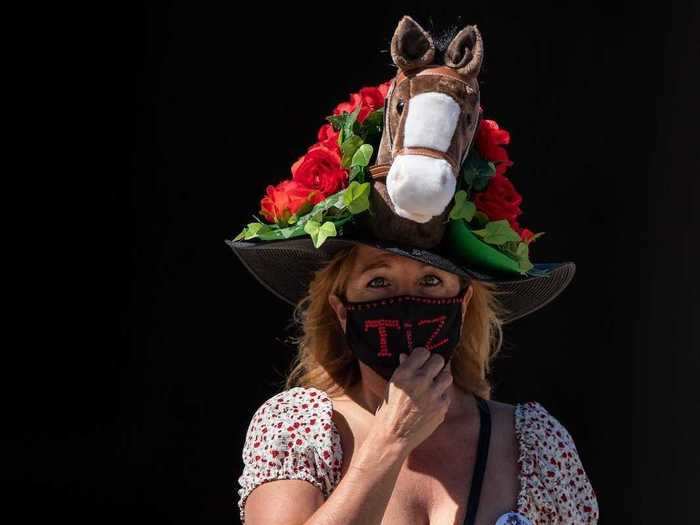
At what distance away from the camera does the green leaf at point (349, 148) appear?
9.41 ft

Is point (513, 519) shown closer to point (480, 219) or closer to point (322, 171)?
point (480, 219)

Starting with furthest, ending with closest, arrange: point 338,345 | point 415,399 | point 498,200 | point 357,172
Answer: point 338,345, point 498,200, point 357,172, point 415,399

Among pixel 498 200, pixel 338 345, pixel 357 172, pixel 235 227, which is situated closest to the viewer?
pixel 357 172

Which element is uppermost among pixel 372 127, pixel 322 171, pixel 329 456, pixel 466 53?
pixel 466 53

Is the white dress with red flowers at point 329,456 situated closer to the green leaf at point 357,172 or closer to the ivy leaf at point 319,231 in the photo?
the ivy leaf at point 319,231

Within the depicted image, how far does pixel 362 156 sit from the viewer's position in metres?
2.82

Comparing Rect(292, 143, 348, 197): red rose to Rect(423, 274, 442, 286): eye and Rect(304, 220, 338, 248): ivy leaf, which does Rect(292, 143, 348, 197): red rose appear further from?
Rect(423, 274, 442, 286): eye

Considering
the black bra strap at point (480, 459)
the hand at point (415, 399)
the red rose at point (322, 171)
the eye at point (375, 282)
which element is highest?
the red rose at point (322, 171)

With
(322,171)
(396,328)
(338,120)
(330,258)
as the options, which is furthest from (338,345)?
(338,120)

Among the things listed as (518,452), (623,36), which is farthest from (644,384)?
(518,452)

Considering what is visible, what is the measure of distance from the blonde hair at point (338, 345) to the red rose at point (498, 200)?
0.58ft

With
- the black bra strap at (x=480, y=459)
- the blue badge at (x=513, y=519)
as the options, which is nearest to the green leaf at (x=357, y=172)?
the black bra strap at (x=480, y=459)

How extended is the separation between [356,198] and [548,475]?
80cm

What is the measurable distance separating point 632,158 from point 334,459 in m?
2.14
